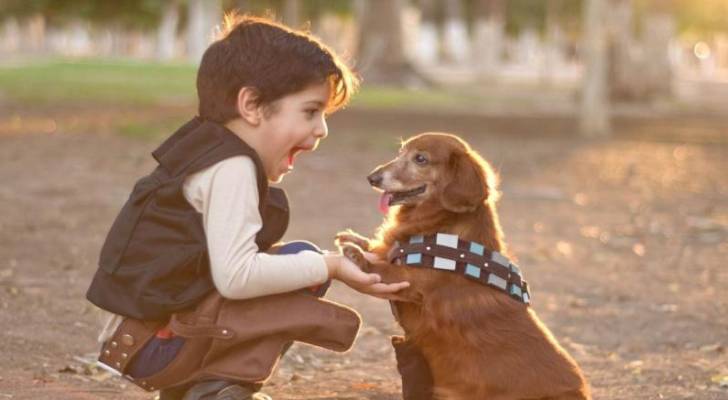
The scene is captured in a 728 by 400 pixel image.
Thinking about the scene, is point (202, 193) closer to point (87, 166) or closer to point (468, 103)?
point (87, 166)

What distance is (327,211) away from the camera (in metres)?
12.0

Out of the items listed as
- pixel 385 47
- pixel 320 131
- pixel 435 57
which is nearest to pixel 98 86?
pixel 385 47

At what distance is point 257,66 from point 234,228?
0.58 meters

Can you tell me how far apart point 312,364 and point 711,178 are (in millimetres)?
11133

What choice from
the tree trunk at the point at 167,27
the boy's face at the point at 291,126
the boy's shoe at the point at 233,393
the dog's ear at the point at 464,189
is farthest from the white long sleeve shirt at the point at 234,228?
the tree trunk at the point at 167,27

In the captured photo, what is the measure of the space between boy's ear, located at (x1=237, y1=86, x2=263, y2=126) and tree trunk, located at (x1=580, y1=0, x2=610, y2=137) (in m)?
16.0

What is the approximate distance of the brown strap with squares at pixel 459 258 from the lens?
4625 mm

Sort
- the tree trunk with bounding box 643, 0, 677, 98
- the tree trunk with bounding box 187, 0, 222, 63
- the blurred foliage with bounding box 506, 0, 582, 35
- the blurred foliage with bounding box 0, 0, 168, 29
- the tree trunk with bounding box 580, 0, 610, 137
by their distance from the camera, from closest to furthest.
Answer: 1. the tree trunk with bounding box 580, 0, 610, 137
2. the tree trunk with bounding box 643, 0, 677, 98
3. the tree trunk with bounding box 187, 0, 222, 63
4. the blurred foliage with bounding box 0, 0, 168, 29
5. the blurred foliage with bounding box 506, 0, 582, 35

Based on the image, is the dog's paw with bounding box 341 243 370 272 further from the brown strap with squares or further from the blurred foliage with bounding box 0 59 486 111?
the blurred foliage with bounding box 0 59 486 111

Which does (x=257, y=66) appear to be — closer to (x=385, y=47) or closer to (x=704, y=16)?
(x=385, y=47)

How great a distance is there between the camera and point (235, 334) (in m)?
4.62

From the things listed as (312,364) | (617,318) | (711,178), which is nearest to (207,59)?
(312,364)

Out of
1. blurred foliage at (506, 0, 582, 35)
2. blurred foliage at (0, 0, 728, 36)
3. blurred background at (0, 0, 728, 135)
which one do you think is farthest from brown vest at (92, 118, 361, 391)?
blurred foliage at (506, 0, 582, 35)

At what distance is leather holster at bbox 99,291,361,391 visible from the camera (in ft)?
15.3
